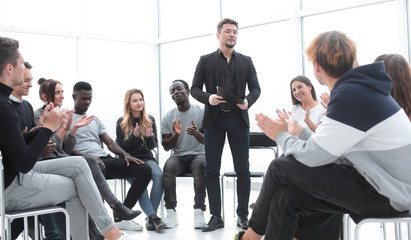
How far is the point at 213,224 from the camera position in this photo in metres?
3.55

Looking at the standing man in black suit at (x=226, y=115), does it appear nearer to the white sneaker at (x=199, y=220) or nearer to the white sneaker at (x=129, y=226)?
the white sneaker at (x=199, y=220)

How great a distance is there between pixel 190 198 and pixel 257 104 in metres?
1.52

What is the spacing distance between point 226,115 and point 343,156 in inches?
66.6

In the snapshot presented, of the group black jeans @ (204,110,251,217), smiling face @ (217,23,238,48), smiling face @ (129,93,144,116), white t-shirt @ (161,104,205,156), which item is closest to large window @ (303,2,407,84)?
smiling face @ (217,23,238,48)

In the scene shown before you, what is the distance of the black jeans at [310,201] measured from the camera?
5.83 ft

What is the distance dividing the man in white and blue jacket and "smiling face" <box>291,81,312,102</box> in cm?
186

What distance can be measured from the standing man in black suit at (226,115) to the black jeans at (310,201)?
59.5 inches

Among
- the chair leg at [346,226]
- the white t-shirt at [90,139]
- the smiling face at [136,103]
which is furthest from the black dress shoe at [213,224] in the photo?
the chair leg at [346,226]

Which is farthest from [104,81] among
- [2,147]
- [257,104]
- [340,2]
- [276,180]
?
[276,180]

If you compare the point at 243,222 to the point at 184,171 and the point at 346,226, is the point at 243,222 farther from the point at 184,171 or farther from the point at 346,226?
the point at 346,226

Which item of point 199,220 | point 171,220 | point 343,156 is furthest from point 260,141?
point 343,156

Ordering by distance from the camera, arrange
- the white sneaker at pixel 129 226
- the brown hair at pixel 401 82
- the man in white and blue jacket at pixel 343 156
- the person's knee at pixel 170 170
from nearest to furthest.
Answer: the man in white and blue jacket at pixel 343 156 < the brown hair at pixel 401 82 < the white sneaker at pixel 129 226 < the person's knee at pixel 170 170

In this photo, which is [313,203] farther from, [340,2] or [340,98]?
[340,2]

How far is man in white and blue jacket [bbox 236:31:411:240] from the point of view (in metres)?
1.71
